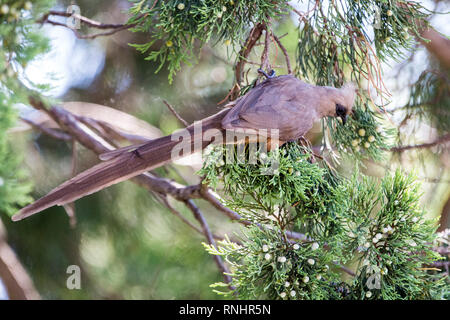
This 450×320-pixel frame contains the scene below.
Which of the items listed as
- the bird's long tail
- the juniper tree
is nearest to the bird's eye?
the juniper tree

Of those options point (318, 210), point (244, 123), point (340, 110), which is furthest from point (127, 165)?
point (340, 110)

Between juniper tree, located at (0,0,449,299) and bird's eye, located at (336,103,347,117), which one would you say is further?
bird's eye, located at (336,103,347,117)

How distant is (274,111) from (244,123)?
0.10 meters

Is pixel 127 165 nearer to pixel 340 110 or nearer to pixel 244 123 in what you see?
pixel 244 123

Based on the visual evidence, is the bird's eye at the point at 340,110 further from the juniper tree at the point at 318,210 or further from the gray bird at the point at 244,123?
the juniper tree at the point at 318,210

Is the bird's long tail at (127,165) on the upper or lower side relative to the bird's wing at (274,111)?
lower

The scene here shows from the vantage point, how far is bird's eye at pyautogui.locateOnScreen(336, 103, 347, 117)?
52.6 inches

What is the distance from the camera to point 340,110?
4.41ft

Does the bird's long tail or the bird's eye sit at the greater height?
the bird's eye

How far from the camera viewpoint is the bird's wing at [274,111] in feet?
3.86

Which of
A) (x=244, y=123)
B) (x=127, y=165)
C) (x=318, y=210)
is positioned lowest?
(x=318, y=210)

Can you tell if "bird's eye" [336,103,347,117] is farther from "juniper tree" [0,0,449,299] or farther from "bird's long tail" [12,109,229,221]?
"bird's long tail" [12,109,229,221]

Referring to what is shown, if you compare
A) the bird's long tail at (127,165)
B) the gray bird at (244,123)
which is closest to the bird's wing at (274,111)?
the gray bird at (244,123)
